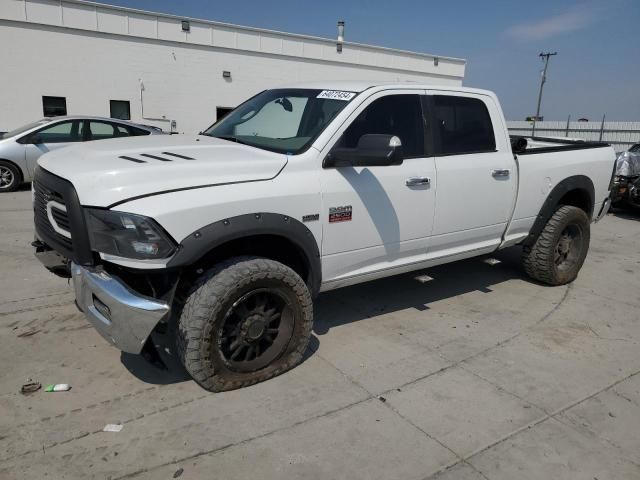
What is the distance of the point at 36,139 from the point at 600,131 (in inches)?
929

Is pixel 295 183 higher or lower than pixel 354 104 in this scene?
lower

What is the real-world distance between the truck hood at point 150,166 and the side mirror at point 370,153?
1.19 feet

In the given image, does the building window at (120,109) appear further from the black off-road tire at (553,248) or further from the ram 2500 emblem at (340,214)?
the ram 2500 emblem at (340,214)

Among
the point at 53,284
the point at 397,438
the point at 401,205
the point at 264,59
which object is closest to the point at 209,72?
the point at 264,59

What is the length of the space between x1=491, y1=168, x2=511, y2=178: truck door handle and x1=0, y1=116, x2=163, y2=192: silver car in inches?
325

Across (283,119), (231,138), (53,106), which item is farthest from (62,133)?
(53,106)

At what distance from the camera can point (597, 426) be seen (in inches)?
120

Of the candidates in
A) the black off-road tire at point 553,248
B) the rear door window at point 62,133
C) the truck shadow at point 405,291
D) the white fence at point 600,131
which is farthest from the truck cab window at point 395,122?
the white fence at point 600,131

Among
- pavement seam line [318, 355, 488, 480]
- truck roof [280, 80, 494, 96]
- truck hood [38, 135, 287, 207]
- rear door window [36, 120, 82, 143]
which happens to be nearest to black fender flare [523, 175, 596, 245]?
truck roof [280, 80, 494, 96]

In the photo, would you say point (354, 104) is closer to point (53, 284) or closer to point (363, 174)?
point (363, 174)

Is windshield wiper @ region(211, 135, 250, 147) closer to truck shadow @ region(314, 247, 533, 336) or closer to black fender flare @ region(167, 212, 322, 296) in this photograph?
black fender flare @ region(167, 212, 322, 296)

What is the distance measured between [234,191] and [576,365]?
282 centimetres

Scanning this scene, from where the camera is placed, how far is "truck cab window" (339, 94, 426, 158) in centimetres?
371

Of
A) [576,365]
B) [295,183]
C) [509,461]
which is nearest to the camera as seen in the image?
[509,461]
